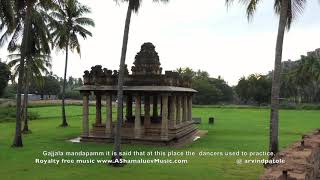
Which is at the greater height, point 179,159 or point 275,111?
point 275,111

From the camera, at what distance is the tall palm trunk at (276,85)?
14.8 meters

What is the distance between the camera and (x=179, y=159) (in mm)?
18234

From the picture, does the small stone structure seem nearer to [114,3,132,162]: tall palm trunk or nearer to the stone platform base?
the stone platform base

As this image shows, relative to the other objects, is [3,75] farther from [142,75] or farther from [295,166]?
[295,166]

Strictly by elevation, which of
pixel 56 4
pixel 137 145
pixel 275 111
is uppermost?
pixel 56 4

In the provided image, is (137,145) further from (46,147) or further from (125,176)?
(125,176)

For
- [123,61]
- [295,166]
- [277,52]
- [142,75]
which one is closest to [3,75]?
[142,75]

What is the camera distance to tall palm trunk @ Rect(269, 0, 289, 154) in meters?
14.8

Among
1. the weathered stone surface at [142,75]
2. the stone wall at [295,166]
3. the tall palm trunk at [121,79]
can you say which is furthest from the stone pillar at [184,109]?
the stone wall at [295,166]

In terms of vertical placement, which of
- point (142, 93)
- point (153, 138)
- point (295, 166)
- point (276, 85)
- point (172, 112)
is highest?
point (276, 85)

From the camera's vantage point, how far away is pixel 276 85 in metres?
14.9

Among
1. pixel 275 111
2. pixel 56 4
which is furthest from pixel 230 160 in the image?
pixel 56 4

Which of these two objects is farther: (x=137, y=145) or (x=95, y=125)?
(x=95, y=125)

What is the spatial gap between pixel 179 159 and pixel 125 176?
4392mm
